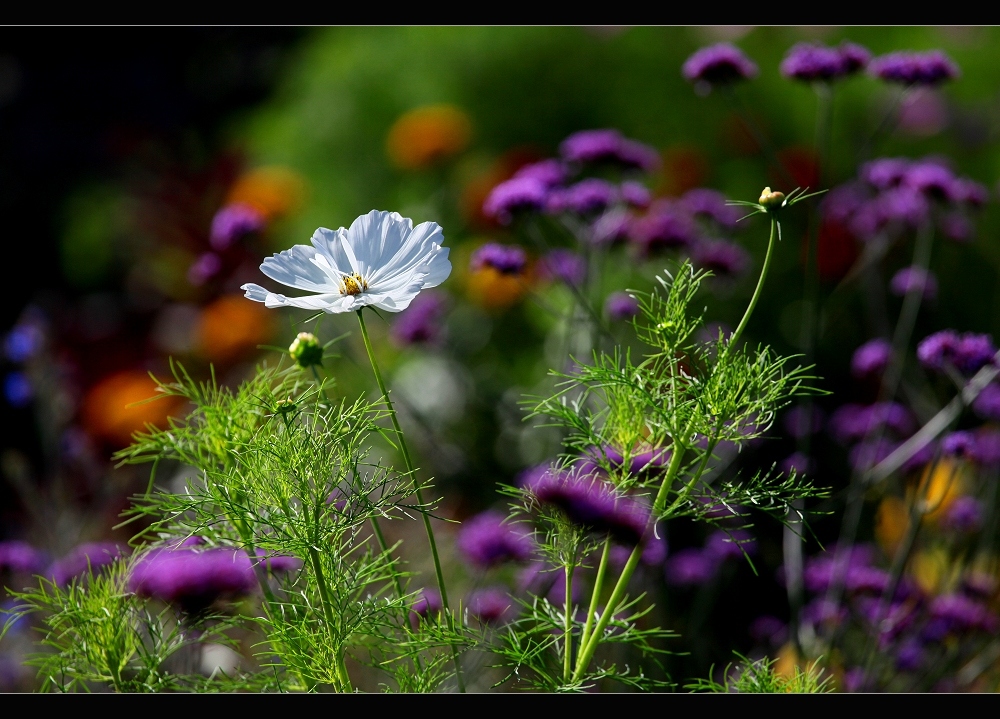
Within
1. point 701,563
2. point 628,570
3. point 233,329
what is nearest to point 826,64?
point 701,563

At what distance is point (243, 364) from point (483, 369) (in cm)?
50

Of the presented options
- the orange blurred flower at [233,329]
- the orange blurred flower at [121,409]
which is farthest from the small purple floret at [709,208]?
the orange blurred flower at [121,409]

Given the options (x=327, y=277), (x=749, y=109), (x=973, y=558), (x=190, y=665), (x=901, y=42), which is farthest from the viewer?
(x=749, y=109)

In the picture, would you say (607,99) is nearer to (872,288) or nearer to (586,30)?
(586,30)

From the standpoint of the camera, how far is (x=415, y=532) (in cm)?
142

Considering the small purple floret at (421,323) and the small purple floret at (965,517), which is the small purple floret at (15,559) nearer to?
the small purple floret at (421,323)

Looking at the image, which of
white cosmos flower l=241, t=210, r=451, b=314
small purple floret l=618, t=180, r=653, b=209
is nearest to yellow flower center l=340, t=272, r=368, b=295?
Answer: white cosmos flower l=241, t=210, r=451, b=314

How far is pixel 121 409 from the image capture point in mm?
1581

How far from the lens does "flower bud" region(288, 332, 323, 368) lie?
0.44 metres

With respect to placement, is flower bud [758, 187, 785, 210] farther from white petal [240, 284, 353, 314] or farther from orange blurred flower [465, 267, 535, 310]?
orange blurred flower [465, 267, 535, 310]

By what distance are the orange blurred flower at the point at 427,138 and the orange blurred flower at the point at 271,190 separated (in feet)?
0.79

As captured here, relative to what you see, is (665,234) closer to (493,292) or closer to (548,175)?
(548,175)

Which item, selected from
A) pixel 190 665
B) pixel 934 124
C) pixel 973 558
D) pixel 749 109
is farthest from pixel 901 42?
pixel 190 665

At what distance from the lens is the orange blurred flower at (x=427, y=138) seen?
174 centimetres
